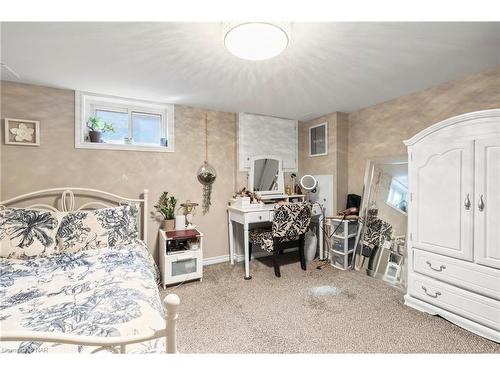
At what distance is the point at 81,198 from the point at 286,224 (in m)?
2.24

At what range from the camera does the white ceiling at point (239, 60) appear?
4.85ft

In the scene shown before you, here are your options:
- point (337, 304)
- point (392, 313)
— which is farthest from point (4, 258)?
point (392, 313)

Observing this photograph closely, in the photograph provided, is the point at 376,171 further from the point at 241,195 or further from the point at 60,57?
the point at 60,57

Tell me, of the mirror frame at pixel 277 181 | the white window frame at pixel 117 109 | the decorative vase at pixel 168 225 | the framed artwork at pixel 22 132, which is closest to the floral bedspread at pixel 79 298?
the decorative vase at pixel 168 225

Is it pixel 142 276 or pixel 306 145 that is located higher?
pixel 306 145

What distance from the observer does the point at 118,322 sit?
99 centimetres

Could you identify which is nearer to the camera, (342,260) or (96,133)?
(96,133)

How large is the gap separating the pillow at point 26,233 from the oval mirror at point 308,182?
9.60 feet

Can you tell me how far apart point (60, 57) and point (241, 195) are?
217 centimetres

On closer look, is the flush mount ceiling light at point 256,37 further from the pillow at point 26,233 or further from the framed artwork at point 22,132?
the framed artwork at point 22,132

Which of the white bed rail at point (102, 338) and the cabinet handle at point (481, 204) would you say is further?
the cabinet handle at point (481, 204)

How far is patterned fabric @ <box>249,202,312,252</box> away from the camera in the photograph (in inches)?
106

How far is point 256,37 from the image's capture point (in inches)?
52.2

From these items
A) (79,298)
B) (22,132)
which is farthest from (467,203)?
(22,132)
